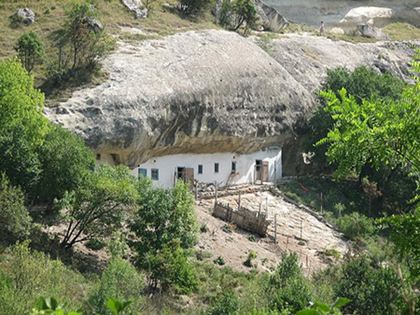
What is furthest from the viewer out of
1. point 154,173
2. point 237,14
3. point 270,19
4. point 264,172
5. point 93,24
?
point 270,19

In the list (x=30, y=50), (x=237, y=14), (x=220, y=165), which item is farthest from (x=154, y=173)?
(x=237, y=14)

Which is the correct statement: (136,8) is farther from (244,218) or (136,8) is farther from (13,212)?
(13,212)

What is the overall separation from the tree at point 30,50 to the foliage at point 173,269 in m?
16.1

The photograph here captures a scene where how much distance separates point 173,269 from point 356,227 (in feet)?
50.8

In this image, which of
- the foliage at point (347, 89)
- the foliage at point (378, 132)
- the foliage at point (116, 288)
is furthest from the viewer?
the foliage at point (347, 89)

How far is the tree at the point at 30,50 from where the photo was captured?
3578 cm

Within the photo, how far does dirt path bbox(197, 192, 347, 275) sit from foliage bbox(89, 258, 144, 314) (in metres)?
10.1

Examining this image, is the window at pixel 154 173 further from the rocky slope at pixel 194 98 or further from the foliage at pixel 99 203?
the foliage at pixel 99 203

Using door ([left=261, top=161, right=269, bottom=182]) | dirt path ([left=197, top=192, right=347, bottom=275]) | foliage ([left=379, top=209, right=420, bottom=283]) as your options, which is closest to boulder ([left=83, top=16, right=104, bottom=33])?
dirt path ([left=197, top=192, right=347, bottom=275])

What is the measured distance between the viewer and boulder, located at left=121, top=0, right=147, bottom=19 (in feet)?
156

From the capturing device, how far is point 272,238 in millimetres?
34656

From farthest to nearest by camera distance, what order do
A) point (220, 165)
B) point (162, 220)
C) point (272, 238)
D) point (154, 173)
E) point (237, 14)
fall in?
point (237, 14) → point (220, 165) → point (154, 173) → point (272, 238) → point (162, 220)

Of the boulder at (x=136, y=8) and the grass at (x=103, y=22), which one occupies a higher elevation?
the boulder at (x=136, y=8)

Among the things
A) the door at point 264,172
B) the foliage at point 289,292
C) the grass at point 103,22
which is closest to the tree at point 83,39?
the grass at point 103,22
